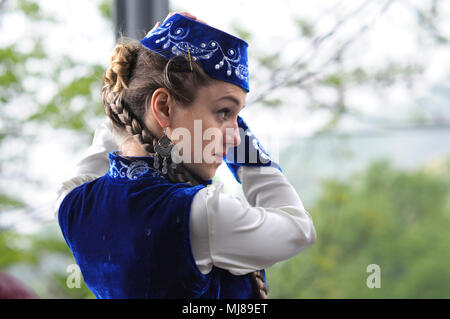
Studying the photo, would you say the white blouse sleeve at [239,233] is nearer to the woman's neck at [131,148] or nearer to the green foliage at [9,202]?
the woman's neck at [131,148]

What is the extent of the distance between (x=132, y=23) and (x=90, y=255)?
711 millimetres

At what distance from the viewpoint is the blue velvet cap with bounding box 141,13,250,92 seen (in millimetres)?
725

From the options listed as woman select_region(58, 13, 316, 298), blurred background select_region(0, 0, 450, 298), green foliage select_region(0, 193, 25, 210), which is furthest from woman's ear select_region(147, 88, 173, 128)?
green foliage select_region(0, 193, 25, 210)

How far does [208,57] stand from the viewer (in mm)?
724

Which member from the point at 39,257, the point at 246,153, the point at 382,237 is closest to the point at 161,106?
the point at 246,153

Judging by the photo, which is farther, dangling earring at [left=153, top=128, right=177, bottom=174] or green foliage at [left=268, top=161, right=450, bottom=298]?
green foliage at [left=268, top=161, right=450, bottom=298]

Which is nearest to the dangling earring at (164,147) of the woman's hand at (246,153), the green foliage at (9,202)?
the woman's hand at (246,153)

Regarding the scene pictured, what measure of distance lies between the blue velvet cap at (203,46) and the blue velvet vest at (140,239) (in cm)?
17

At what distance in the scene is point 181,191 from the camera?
691mm

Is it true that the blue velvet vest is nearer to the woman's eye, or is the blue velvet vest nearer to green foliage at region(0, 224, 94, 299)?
the woman's eye

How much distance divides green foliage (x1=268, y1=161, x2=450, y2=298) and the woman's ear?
2719mm

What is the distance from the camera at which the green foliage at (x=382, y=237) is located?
335cm

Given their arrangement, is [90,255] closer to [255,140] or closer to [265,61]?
[255,140]

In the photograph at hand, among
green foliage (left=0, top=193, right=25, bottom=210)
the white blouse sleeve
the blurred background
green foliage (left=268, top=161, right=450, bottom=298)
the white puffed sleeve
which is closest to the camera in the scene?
the white blouse sleeve
